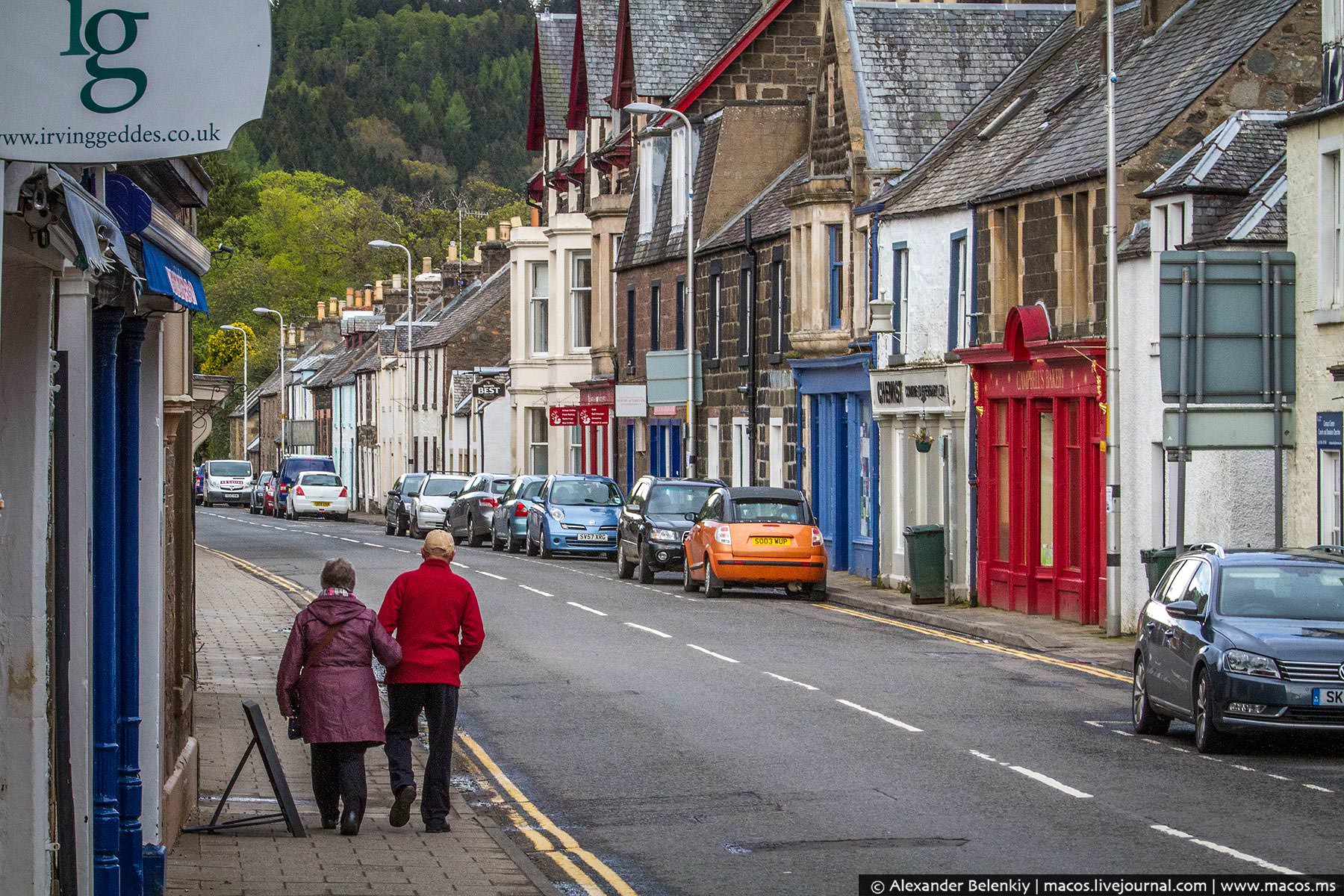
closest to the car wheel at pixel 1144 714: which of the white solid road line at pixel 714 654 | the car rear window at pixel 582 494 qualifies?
the white solid road line at pixel 714 654

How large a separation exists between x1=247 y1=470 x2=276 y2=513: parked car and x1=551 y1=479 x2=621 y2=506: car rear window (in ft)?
128

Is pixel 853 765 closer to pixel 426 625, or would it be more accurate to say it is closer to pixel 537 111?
pixel 426 625

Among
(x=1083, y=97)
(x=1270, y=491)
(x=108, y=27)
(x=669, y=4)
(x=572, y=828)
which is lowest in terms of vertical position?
(x=572, y=828)

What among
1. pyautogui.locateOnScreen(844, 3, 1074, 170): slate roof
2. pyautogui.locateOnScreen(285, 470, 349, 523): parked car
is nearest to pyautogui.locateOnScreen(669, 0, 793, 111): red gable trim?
pyautogui.locateOnScreen(844, 3, 1074, 170): slate roof

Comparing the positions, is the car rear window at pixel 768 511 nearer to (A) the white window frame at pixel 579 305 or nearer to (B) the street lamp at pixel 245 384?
(A) the white window frame at pixel 579 305

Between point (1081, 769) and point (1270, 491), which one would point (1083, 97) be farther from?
point (1081, 769)

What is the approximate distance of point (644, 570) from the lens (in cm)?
3625

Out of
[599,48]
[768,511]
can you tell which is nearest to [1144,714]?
[768,511]

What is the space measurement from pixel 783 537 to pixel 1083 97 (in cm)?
820

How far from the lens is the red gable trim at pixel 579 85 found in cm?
5956

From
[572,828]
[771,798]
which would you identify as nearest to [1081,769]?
[771,798]

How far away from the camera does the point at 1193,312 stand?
22.8m

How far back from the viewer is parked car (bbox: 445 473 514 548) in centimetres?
5153

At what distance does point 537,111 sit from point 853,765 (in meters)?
55.2
